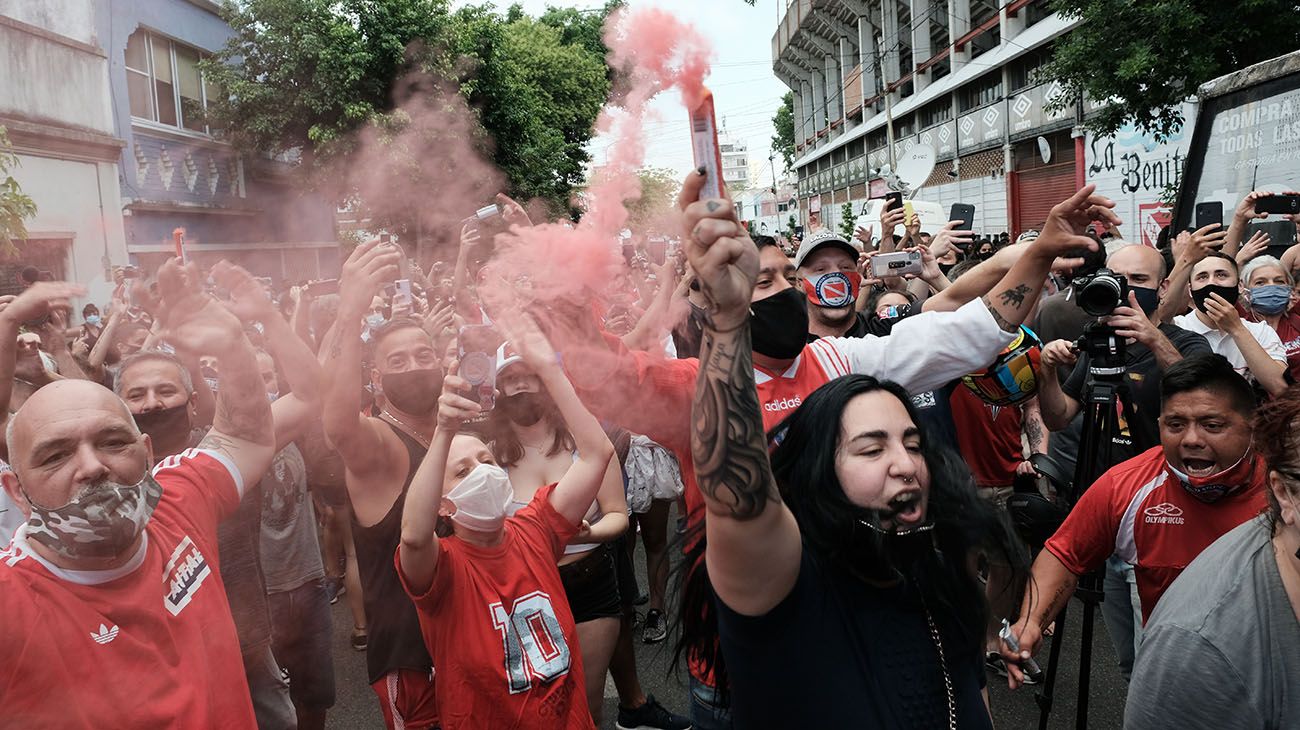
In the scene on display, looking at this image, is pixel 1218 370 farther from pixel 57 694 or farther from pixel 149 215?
pixel 149 215

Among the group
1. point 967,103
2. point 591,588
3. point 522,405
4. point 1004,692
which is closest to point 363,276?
point 522,405

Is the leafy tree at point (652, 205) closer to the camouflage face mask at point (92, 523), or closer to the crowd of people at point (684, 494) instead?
the crowd of people at point (684, 494)

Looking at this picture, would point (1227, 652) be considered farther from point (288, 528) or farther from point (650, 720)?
point (288, 528)

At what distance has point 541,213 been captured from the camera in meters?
7.40

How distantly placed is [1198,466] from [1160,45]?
8.22m

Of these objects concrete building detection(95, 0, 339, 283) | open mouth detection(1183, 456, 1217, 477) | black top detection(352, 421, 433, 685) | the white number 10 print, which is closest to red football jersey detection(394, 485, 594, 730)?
the white number 10 print

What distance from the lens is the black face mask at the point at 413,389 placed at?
11.4 ft

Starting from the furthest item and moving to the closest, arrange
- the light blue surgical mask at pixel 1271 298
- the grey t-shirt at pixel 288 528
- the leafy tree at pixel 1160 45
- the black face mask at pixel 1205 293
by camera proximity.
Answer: the leafy tree at pixel 1160 45 → the light blue surgical mask at pixel 1271 298 → the black face mask at pixel 1205 293 → the grey t-shirt at pixel 288 528

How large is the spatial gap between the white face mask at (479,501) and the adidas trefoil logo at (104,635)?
98 centimetres

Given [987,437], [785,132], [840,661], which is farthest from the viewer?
[785,132]

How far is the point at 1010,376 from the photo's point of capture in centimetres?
368

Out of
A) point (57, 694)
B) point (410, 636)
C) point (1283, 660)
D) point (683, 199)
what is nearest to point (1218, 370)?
point (1283, 660)

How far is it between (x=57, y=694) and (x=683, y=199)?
1708 mm

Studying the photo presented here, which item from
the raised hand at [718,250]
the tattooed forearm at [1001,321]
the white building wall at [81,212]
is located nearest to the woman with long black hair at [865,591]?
the raised hand at [718,250]
